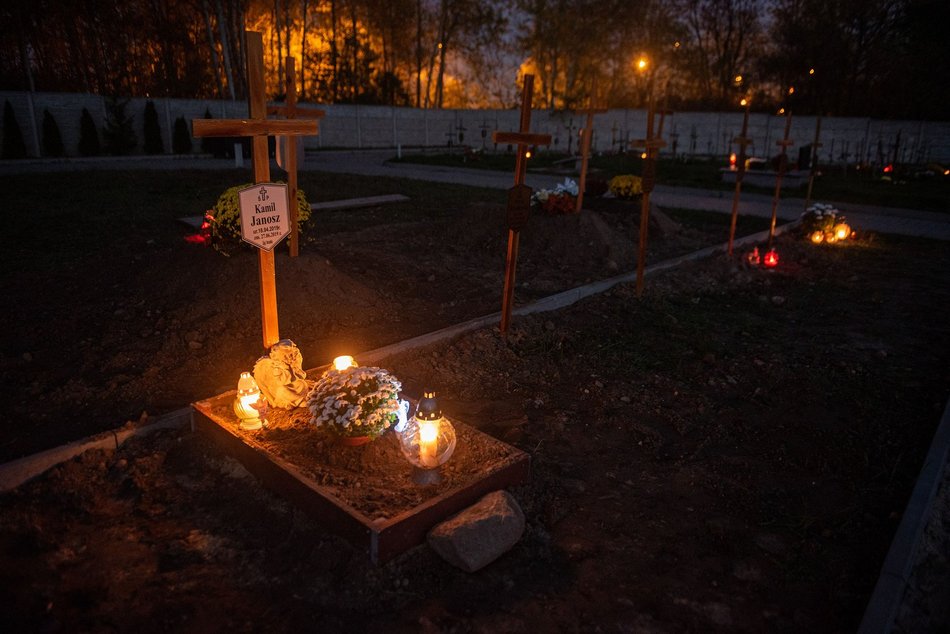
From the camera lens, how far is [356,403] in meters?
3.96

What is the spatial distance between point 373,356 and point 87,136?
2565cm

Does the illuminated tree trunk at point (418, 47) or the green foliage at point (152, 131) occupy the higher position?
the illuminated tree trunk at point (418, 47)

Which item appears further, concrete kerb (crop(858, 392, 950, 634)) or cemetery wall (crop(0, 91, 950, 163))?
cemetery wall (crop(0, 91, 950, 163))

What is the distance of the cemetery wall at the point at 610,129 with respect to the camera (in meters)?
32.2

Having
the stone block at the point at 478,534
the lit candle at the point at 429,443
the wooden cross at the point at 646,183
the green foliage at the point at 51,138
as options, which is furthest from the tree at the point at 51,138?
the stone block at the point at 478,534

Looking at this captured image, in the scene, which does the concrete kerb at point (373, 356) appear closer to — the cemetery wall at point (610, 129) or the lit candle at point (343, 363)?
the lit candle at point (343, 363)

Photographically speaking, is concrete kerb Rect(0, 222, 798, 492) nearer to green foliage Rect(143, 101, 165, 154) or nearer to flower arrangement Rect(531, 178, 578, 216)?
flower arrangement Rect(531, 178, 578, 216)

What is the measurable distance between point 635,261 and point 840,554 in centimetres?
698

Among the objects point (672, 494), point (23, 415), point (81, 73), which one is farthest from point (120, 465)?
point (81, 73)

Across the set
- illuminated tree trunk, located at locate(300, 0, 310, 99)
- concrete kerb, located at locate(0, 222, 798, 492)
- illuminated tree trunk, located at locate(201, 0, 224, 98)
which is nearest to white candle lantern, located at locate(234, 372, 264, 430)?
concrete kerb, located at locate(0, 222, 798, 492)

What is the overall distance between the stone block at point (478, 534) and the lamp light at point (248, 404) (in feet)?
4.97

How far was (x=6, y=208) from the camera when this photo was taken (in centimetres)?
1209

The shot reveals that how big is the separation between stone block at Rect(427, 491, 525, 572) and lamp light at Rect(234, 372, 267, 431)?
1.51 meters

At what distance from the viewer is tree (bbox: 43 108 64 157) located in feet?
80.9
